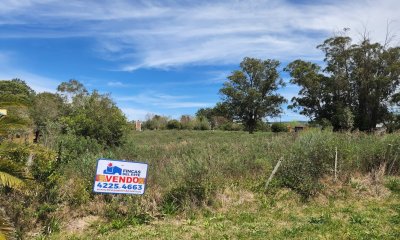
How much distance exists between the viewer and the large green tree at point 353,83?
32.8 m

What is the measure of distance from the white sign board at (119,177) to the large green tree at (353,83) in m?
27.6

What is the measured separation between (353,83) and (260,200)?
29.5 m

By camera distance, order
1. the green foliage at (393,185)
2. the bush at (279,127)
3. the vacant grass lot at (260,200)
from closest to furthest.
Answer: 1. the vacant grass lot at (260,200)
2. the green foliage at (393,185)
3. the bush at (279,127)

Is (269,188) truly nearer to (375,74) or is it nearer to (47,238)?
(47,238)

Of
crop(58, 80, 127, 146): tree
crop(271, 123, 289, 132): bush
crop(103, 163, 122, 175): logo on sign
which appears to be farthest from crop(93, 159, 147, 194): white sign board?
crop(271, 123, 289, 132): bush

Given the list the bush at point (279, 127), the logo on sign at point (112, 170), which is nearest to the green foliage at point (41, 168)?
the logo on sign at point (112, 170)

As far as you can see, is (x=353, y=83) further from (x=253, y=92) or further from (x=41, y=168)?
(x=41, y=168)

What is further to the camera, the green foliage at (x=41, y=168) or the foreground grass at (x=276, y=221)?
the green foliage at (x=41, y=168)

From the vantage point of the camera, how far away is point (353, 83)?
34625mm

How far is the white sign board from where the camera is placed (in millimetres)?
6871

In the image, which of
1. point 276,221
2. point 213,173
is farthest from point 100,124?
point 276,221

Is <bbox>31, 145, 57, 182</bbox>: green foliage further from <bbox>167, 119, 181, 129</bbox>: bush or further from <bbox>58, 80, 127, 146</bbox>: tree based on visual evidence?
<bbox>167, 119, 181, 129</bbox>: bush

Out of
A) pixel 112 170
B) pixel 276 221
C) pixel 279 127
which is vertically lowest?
pixel 276 221

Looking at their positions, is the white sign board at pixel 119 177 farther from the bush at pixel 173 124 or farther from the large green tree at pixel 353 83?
the bush at pixel 173 124
